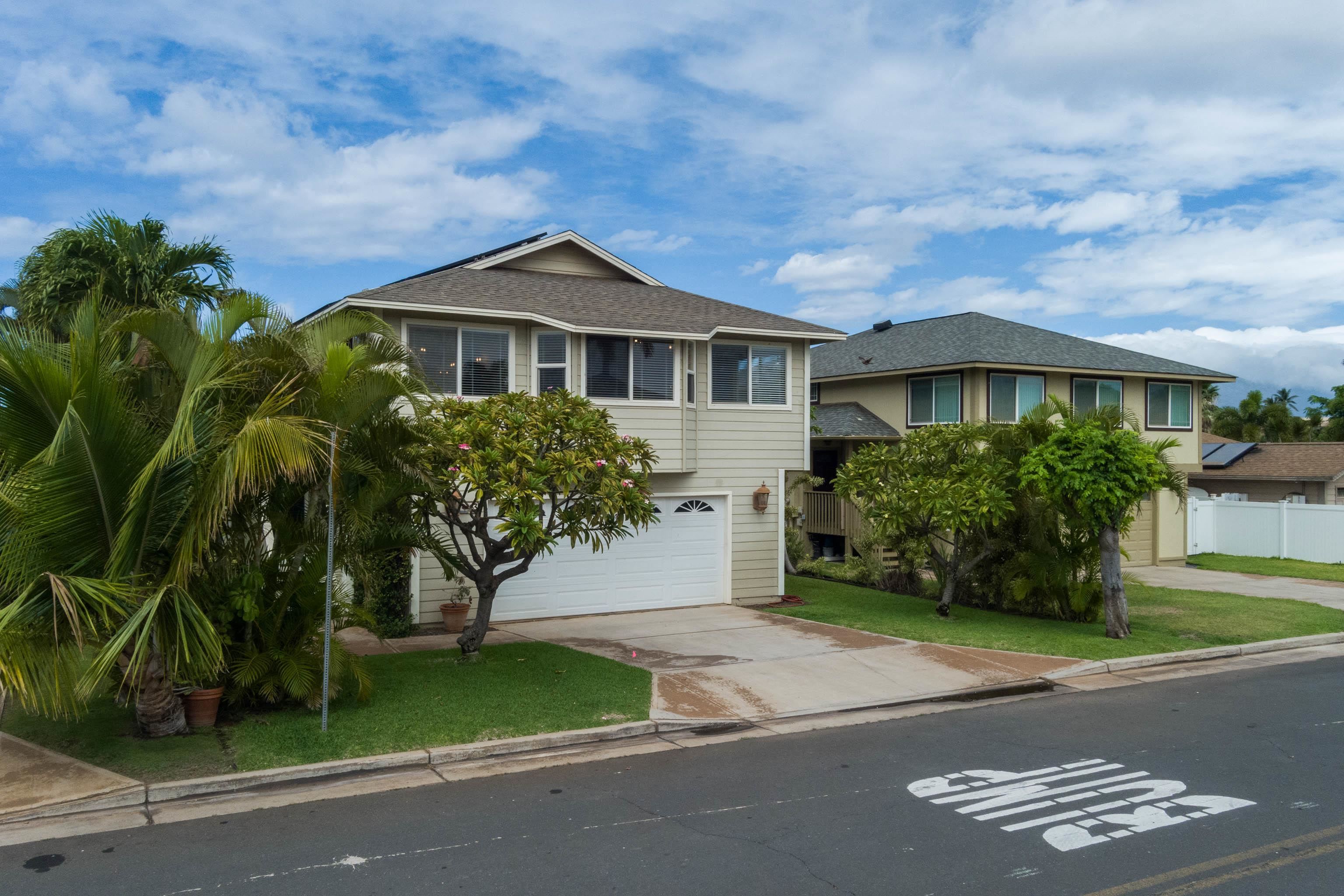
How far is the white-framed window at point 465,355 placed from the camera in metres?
15.6

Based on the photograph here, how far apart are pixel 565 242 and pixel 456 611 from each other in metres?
8.38

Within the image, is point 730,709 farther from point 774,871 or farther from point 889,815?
point 774,871

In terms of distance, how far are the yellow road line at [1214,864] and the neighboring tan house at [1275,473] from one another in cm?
2362

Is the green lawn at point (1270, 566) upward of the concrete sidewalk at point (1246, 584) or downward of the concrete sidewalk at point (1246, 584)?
upward

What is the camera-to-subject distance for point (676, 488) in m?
17.7

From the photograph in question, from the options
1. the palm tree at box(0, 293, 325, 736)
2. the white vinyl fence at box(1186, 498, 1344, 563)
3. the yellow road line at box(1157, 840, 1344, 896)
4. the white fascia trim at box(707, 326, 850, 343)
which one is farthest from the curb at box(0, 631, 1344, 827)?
the white vinyl fence at box(1186, 498, 1344, 563)

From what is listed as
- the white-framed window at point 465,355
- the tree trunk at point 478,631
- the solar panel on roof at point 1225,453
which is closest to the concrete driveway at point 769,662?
the tree trunk at point 478,631

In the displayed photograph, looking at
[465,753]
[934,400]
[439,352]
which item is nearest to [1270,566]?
Result: [934,400]

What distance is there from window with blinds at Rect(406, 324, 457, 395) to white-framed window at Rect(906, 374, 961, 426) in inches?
522

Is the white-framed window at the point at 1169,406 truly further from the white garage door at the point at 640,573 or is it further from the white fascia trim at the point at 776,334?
the white garage door at the point at 640,573

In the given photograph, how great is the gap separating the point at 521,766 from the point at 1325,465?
29.0m

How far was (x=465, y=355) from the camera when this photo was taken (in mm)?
15828

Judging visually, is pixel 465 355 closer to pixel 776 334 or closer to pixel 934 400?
pixel 776 334

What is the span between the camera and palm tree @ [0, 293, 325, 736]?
7461 mm
